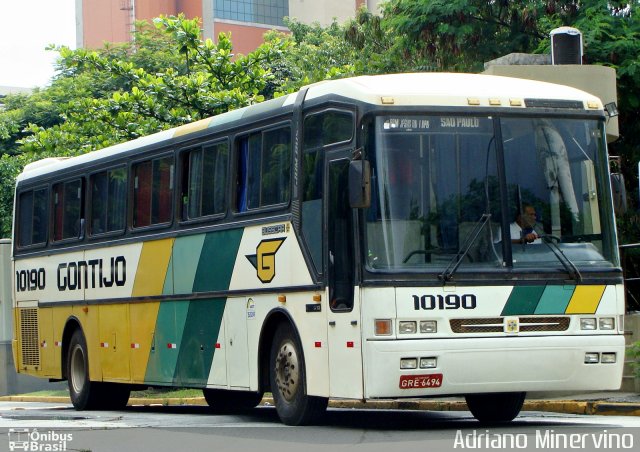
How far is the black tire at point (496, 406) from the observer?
1402 centimetres

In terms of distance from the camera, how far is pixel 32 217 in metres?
21.5

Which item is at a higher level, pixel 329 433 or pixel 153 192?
pixel 153 192

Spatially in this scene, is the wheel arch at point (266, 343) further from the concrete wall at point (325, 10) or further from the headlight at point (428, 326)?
the concrete wall at point (325, 10)

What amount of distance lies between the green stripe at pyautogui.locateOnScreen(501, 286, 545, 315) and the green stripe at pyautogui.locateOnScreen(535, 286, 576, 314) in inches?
2.3

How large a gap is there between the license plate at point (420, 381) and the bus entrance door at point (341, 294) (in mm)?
461

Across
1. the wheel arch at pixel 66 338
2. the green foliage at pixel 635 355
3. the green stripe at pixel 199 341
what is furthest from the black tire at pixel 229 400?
the green foliage at pixel 635 355

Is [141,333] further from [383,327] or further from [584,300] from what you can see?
[584,300]

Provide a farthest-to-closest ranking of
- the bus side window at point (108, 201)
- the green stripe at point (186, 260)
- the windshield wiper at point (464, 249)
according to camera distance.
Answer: the bus side window at point (108, 201) → the green stripe at point (186, 260) → the windshield wiper at point (464, 249)

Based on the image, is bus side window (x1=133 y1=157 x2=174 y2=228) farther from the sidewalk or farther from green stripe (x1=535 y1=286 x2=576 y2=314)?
green stripe (x1=535 y1=286 x2=576 y2=314)

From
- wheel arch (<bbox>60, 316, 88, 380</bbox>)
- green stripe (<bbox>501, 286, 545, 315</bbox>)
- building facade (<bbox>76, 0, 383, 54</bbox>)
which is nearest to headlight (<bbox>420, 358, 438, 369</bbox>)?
green stripe (<bbox>501, 286, 545, 315</bbox>)

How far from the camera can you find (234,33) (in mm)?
96562

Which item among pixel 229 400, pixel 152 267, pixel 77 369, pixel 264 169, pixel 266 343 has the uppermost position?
pixel 264 169

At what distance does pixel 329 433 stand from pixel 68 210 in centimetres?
875

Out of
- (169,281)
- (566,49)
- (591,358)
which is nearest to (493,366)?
(591,358)
